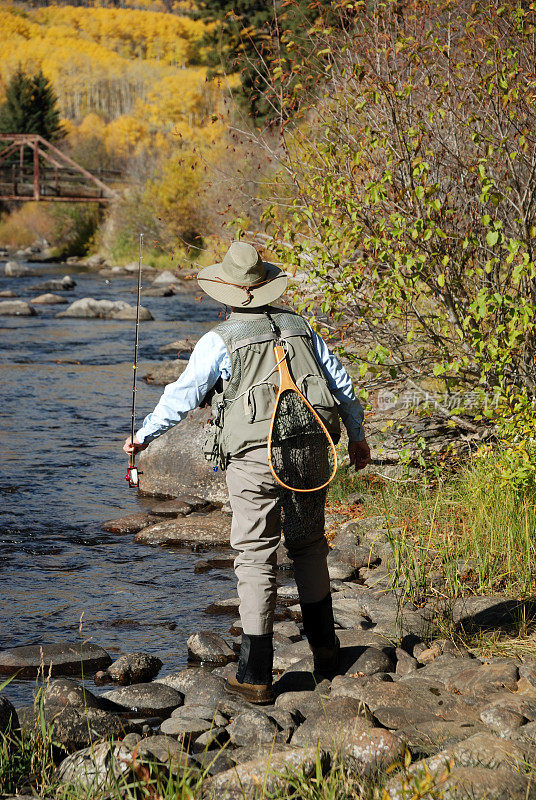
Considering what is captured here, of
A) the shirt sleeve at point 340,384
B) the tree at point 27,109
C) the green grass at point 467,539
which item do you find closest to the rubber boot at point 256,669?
the shirt sleeve at point 340,384

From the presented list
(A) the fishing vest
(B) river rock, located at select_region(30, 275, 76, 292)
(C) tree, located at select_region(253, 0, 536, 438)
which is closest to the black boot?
Result: (A) the fishing vest

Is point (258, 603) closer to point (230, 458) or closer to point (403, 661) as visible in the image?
point (230, 458)

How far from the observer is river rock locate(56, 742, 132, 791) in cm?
307

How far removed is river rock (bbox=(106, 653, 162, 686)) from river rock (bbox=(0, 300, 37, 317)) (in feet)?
57.7

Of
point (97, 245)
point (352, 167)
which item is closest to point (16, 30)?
point (97, 245)

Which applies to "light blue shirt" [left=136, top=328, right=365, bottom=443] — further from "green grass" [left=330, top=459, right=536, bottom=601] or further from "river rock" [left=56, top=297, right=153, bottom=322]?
"river rock" [left=56, top=297, right=153, bottom=322]

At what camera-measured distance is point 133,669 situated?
15.1 feet

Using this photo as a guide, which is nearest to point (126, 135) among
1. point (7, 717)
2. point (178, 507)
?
point (178, 507)

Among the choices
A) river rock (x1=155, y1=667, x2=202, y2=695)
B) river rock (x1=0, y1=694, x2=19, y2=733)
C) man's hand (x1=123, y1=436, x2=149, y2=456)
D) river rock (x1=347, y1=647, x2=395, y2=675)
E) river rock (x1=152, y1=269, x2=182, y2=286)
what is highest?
man's hand (x1=123, y1=436, x2=149, y2=456)

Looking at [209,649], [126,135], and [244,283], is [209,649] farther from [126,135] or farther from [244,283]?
[126,135]

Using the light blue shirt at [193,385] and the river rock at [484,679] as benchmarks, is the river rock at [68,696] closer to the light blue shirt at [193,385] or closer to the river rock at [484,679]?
the light blue shirt at [193,385]

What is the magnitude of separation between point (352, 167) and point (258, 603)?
3330 millimetres

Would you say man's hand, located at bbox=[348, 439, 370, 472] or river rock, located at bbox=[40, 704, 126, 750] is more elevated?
man's hand, located at bbox=[348, 439, 370, 472]

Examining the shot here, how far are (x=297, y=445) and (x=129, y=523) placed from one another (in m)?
3.58
